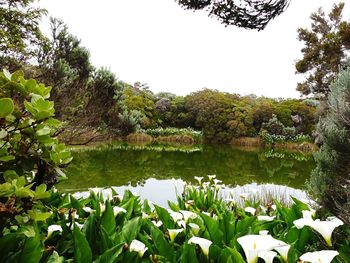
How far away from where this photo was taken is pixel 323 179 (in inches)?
82.0

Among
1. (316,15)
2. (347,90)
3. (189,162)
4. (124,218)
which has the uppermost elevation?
(316,15)

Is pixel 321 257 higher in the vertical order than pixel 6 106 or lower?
lower

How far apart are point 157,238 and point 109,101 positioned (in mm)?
8413

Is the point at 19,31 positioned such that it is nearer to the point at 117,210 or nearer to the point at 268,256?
the point at 117,210

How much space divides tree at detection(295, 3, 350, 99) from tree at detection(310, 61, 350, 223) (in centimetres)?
1408

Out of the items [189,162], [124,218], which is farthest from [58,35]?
[124,218]

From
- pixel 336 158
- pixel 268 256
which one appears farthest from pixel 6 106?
pixel 336 158

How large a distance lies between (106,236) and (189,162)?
10718 mm

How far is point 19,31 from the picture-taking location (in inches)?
313

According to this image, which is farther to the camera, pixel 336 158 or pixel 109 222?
pixel 336 158

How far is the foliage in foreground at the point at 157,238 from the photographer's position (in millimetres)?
1243

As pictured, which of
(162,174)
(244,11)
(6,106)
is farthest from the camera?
(162,174)

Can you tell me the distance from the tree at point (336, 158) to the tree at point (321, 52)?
14.1 meters

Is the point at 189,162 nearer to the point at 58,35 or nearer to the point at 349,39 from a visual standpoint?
the point at 58,35
